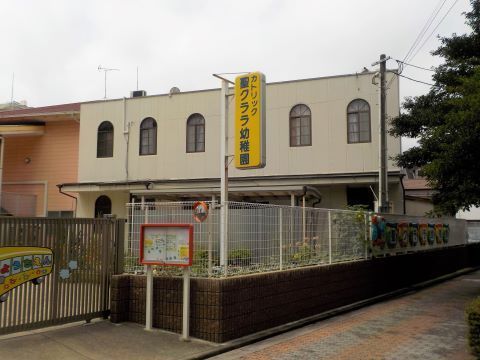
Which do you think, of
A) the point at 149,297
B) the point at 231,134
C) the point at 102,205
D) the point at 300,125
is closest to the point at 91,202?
the point at 102,205

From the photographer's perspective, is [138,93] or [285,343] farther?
[138,93]

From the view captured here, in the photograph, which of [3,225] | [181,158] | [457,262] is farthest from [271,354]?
[457,262]

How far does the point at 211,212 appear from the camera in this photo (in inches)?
313

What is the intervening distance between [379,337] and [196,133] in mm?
14433

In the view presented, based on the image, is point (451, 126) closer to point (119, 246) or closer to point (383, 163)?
point (383, 163)

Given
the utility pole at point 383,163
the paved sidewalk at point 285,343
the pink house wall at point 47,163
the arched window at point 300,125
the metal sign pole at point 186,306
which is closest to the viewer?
the paved sidewalk at point 285,343

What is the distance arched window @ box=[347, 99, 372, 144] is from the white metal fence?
7809mm

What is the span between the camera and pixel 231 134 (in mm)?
20266

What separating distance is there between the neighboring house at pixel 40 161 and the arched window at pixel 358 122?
41.9ft

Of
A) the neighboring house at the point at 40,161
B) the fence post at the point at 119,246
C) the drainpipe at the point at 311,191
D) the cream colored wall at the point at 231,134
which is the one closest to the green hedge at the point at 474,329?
the fence post at the point at 119,246

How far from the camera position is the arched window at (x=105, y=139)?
74.1 feet

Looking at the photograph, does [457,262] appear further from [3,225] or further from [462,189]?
[3,225]

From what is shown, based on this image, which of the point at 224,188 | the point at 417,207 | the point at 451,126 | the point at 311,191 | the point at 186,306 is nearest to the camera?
the point at 186,306

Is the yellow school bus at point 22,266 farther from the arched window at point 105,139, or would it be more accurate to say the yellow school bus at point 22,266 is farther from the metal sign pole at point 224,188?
the arched window at point 105,139
